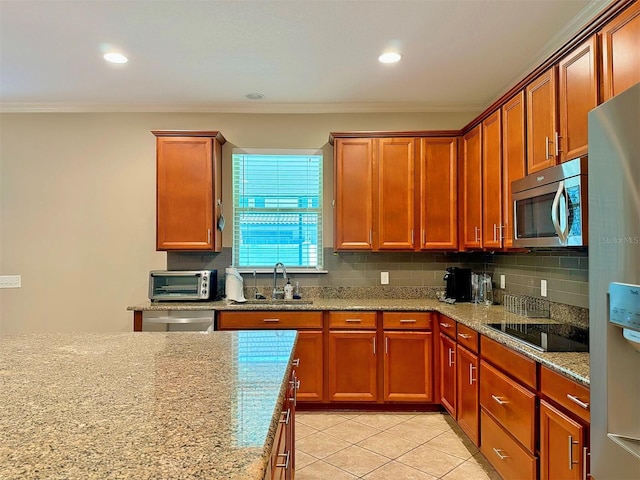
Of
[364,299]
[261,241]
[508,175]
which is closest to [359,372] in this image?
[364,299]

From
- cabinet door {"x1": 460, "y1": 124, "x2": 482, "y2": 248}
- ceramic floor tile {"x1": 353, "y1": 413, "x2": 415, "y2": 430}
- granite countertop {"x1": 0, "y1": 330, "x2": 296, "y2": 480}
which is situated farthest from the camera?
cabinet door {"x1": 460, "y1": 124, "x2": 482, "y2": 248}

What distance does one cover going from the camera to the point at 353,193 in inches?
147

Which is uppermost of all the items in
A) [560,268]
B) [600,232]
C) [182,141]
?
[182,141]

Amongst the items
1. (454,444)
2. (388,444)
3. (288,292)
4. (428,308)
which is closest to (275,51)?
(288,292)

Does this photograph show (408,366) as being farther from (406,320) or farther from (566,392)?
(566,392)

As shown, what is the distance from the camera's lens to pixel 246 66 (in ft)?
10.4

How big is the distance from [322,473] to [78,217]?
323 centimetres

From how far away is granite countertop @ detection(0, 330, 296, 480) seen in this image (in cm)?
82

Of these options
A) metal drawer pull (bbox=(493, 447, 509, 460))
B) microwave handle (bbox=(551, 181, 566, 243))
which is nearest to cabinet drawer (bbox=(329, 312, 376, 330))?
metal drawer pull (bbox=(493, 447, 509, 460))

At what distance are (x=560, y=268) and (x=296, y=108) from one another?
8.70ft

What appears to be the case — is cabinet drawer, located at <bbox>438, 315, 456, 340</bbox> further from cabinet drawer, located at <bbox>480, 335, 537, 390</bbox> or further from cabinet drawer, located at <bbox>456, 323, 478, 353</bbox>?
cabinet drawer, located at <bbox>480, 335, 537, 390</bbox>

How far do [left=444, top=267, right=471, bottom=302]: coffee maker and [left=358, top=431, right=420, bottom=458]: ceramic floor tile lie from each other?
1248 mm

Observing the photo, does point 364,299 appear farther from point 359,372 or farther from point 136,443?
point 136,443

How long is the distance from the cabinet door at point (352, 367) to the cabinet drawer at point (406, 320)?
0.16 meters
